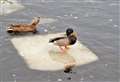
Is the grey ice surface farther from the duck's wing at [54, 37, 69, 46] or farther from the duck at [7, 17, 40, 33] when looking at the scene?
the duck's wing at [54, 37, 69, 46]

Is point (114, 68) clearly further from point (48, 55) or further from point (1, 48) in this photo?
point (1, 48)

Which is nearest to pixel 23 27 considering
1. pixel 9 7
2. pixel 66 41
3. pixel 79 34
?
pixel 79 34

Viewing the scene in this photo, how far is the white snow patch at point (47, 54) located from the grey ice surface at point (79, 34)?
0.85 ft

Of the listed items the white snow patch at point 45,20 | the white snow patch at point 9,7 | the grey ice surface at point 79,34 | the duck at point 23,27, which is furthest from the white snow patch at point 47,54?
the white snow patch at point 9,7

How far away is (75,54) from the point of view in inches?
548

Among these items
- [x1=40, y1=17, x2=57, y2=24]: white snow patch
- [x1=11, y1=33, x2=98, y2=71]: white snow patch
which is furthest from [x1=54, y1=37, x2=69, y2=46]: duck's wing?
[x1=40, y1=17, x2=57, y2=24]: white snow patch

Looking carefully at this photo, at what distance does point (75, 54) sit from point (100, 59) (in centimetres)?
102

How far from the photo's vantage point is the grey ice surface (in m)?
12.3

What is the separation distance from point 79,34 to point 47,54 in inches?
88.2

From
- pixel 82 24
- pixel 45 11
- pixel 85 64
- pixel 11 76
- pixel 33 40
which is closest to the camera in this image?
pixel 11 76

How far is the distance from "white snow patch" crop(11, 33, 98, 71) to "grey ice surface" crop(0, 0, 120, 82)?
26cm

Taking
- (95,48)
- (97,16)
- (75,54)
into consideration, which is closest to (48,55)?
(75,54)

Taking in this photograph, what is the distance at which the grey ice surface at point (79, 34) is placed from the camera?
12328mm

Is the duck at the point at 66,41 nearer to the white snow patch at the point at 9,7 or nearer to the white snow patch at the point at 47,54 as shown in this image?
the white snow patch at the point at 47,54
